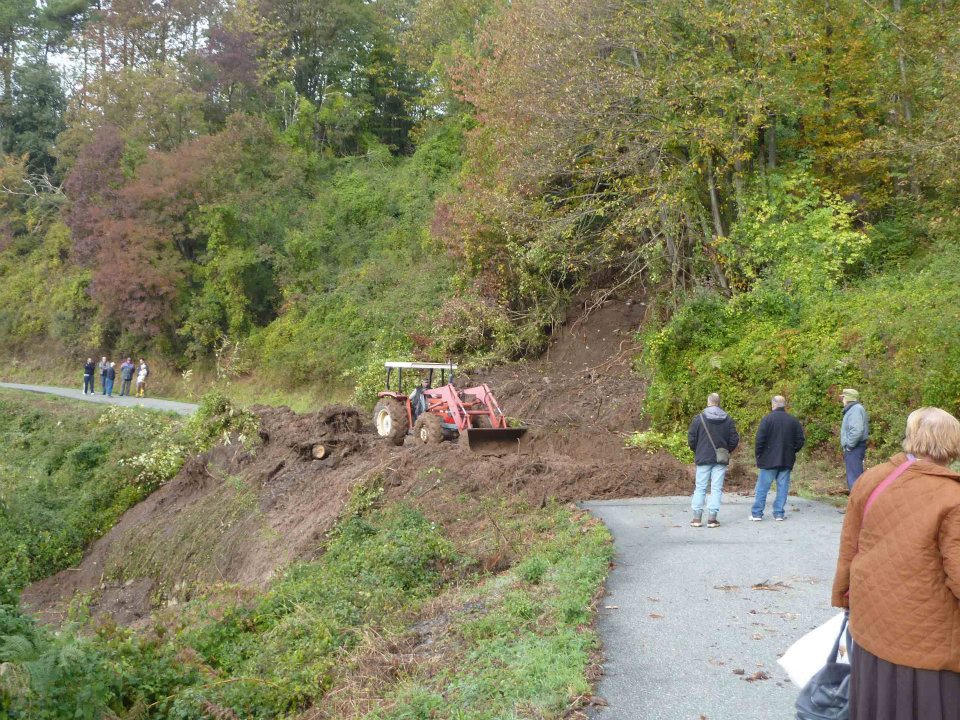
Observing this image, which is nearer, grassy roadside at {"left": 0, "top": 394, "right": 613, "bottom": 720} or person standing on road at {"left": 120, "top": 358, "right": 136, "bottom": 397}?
grassy roadside at {"left": 0, "top": 394, "right": 613, "bottom": 720}

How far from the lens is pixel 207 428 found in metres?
22.2

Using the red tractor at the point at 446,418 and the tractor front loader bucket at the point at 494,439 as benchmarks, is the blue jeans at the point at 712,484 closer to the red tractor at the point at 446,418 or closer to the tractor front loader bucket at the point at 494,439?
the tractor front loader bucket at the point at 494,439

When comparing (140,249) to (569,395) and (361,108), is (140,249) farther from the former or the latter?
(569,395)

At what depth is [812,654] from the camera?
4.35 meters

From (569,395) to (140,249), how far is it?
71.3 feet

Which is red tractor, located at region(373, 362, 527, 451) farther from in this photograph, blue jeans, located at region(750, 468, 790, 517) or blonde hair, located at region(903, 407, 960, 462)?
blonde hair, located at region(903, 407, 960, 462)

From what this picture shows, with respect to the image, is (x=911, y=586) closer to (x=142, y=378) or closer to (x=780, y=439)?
(x=780, y=439)

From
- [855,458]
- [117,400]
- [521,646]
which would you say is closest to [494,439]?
[855,458]

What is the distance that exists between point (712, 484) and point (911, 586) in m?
7.67

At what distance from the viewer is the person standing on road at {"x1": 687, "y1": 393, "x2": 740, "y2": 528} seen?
446 inches

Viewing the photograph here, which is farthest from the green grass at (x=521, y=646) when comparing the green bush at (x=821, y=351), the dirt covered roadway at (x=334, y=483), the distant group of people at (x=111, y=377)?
the distant group of people at (x=111, y=377)

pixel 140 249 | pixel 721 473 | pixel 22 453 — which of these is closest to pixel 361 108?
pixel 140 249

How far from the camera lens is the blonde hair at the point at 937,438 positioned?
159 inches

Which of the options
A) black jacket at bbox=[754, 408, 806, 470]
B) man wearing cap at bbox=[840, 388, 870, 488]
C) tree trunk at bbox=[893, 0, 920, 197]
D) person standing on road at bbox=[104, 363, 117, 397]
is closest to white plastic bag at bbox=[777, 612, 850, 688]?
black jacket at bbox=[754, 408, 806, 470]
